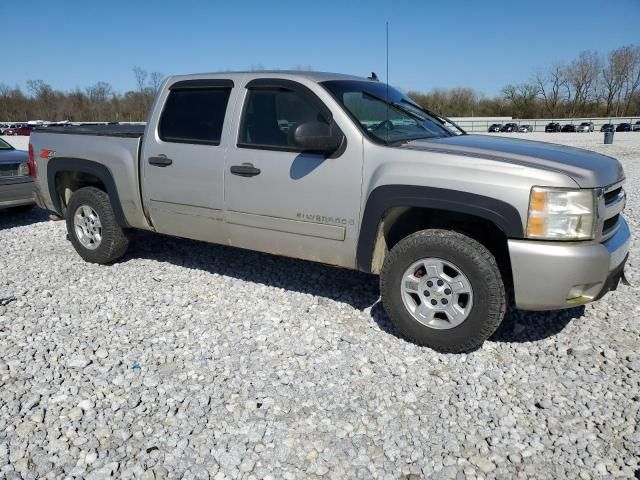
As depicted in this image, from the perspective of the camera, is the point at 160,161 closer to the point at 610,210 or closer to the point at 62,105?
the point at 610,210

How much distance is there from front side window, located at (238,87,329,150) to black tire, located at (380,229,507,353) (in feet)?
4.01

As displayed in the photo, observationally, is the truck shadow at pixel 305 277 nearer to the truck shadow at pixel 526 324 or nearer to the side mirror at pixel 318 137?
the truck shadow at pixel 526 324

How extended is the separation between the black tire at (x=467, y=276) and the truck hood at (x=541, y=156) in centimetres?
58

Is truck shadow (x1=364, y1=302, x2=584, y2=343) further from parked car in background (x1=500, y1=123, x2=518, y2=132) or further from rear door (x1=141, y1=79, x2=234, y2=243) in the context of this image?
parked car in background (x1=500, y1=123, x2=518, y2=132)

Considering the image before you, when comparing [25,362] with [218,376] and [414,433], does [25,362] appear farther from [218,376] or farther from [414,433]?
[414,433]

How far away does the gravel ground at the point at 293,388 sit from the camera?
2.67 metres

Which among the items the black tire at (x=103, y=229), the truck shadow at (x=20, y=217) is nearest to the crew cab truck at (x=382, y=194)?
the black tire at (x=103, y=229)

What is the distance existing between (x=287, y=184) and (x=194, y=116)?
51.3 inches

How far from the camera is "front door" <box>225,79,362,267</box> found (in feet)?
12.9

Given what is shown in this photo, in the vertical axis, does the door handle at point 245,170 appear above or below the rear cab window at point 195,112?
below

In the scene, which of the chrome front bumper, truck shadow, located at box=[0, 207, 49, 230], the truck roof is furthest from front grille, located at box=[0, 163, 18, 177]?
the chrome front bumper

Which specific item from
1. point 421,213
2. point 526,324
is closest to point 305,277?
point 421,213

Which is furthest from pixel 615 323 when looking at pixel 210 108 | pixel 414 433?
pixel 210 108

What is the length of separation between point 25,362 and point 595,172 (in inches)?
158
